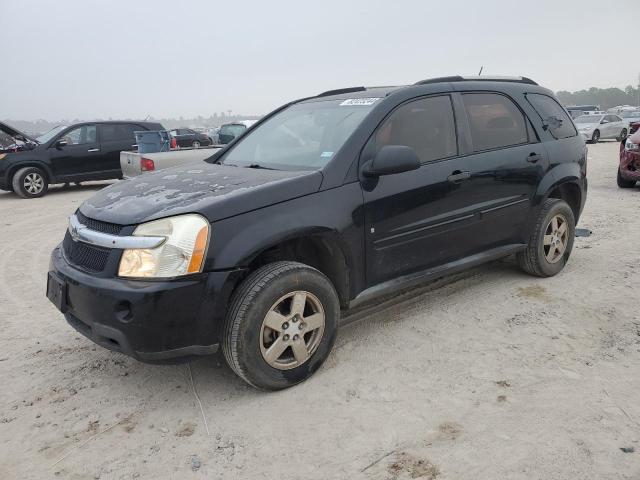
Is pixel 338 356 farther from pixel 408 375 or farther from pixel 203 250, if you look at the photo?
pixel 203 250

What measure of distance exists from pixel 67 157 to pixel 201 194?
32.7 feet

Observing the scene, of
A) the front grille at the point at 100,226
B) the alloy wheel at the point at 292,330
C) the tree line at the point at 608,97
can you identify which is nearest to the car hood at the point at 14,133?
the front grille at the point at 100,226

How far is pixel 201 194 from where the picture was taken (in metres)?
3.00

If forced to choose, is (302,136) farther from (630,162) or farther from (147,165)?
(630,162)

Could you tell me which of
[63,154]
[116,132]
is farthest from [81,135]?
[116,132]

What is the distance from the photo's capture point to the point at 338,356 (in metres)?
3.44

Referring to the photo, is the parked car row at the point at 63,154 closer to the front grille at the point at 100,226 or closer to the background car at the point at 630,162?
the front grille at the point at 100,226

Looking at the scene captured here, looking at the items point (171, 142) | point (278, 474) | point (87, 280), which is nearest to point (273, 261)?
point (87, 280)

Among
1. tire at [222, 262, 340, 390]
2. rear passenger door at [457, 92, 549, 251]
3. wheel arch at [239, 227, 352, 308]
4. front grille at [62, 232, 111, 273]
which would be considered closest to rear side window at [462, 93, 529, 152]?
rear passenger door at [457, 92, 549, 251]

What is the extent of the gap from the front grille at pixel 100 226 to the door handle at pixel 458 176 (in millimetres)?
2294

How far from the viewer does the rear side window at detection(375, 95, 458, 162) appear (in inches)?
141

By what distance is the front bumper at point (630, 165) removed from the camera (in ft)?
31.0

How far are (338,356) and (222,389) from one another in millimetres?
795

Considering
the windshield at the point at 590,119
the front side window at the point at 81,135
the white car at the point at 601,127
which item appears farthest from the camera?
the windshield at the point at 590,119
